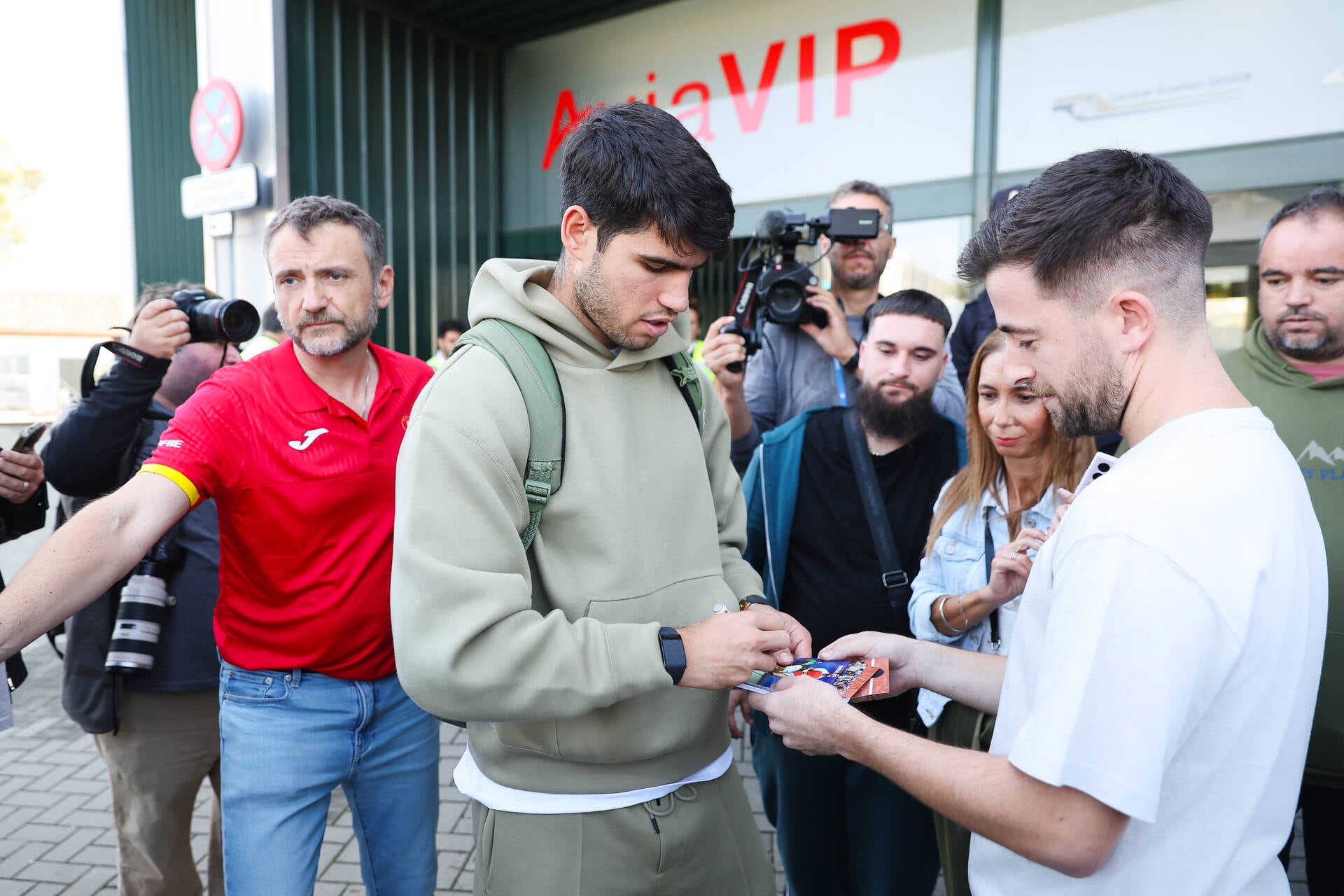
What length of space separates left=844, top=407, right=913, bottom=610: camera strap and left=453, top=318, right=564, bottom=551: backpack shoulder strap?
1.33 meters

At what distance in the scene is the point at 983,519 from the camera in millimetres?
2369

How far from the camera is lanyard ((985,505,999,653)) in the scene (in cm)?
228

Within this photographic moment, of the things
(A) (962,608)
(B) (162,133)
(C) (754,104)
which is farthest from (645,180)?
(B) (162,133)

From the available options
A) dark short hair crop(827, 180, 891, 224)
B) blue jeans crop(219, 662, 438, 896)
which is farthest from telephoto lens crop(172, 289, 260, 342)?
dark short hair crop(827, 180, 891, 224)

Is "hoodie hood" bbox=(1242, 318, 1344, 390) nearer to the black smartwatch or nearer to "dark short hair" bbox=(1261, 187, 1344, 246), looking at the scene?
"dark short hair" bbox=(1261, 187, 1344, 246)

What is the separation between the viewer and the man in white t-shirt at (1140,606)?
40.1 inches

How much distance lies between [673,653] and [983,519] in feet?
4.18

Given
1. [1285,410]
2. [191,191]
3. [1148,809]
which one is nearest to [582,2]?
[191,191]

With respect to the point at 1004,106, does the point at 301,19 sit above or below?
above

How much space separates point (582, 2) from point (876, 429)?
7.41 m

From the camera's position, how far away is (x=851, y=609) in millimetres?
2568

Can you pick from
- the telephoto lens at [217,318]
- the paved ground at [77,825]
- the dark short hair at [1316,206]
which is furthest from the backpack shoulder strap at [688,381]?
the paved ground at [77,825]

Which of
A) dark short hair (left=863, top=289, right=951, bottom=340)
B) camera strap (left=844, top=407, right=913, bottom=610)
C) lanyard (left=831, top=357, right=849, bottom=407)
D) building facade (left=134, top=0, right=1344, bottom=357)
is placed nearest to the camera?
camera strap (left=844, top=407, right=913, bottom=610)

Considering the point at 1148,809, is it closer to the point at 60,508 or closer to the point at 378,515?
the point at 378,515
